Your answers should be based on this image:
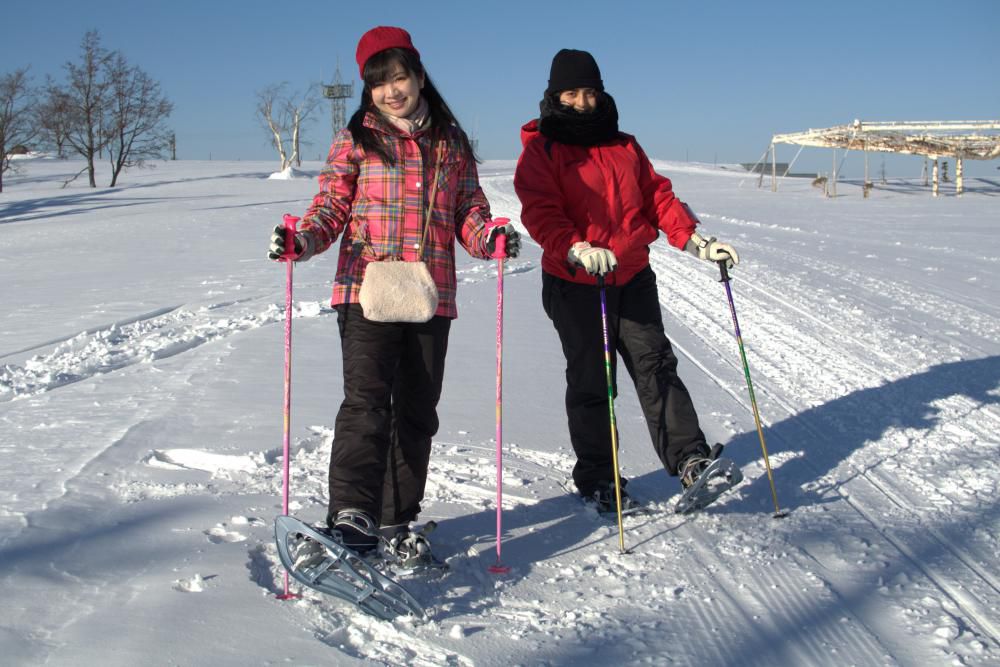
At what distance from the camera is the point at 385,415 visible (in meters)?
3.01

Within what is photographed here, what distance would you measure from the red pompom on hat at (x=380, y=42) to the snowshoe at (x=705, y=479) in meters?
1.89

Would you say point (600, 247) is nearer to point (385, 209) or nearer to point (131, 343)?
Answer: point (385, 209)

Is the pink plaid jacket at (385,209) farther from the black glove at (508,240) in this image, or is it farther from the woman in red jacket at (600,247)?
the woman in red jacket at (600,247)

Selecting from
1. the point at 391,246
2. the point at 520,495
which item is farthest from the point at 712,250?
the point at 391,246

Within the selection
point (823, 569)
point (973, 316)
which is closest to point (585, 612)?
point (823, 569)

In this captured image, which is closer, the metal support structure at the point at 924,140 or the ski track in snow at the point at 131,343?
the ski track in snow at the point at 131,343

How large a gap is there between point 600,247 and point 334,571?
1.63 m

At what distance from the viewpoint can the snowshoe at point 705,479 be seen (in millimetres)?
3477

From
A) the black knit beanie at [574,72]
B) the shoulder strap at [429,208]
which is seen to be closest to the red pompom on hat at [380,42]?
the shoulder strap at [429,208]

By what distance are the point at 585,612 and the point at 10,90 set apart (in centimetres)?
3345

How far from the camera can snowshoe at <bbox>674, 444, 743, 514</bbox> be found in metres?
3.48

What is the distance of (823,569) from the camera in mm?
3076

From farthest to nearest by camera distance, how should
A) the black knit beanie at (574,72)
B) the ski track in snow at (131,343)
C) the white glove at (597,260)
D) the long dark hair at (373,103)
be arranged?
the ski track in snow at (131,343) < the black knit beanie at (574,72) < the white glove at (597,260) < the long dark hair at (373,103)

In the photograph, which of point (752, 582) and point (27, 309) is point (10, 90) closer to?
point (27, 309)
